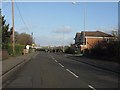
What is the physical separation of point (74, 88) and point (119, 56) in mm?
28231

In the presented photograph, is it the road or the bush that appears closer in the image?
the road

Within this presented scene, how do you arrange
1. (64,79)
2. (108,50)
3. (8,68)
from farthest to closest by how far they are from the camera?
(108,50), (8,68), (64,79)

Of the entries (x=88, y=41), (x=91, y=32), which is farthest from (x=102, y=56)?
(x=91, y=32)

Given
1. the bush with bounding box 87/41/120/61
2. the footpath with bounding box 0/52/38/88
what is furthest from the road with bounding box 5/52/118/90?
the bush with bounding box 87/41/120/61

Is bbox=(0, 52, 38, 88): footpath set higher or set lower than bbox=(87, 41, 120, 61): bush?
lower

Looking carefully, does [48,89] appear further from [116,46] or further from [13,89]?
[116,46]

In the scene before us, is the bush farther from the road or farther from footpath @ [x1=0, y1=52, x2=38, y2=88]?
the road

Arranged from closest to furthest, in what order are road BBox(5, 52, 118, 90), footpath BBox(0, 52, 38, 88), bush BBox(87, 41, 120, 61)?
road BBox(5, 52, 118, 90), footpath BBox(0, 52, 38, 88), bush BBox(87, 41, 120, 61)

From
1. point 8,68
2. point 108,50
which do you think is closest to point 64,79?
point 8,68

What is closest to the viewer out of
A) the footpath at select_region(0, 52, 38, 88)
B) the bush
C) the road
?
the road

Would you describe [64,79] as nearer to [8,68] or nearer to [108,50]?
[8,68]

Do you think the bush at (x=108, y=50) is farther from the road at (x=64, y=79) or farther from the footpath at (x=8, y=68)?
the road at (x=64, y=79)

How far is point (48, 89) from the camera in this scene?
13023 mm

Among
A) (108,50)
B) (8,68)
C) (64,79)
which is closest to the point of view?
(64,79)
